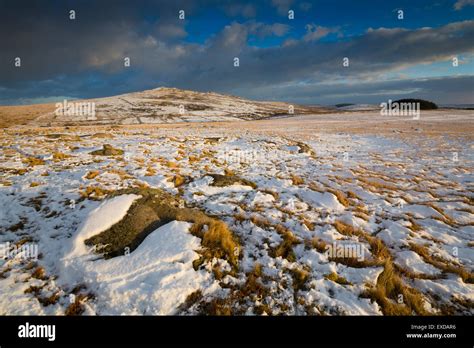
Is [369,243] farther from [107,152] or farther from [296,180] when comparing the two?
[107,152]

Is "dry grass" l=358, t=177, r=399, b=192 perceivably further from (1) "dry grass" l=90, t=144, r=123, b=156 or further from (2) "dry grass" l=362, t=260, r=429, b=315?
(1) "dry grass" l=90, t=144, r=123, b=156

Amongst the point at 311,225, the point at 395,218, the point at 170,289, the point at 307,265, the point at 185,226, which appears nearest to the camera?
the point at 170,289

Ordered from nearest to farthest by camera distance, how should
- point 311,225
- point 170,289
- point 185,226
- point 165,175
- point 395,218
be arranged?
point 170,289 → point 185,226 → point 311,225 → point 395,218 → point 165,175

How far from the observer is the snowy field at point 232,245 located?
4.39 meters

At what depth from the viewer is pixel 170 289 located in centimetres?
449

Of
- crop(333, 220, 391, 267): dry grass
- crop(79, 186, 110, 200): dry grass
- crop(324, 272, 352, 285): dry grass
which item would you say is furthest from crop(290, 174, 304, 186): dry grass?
crop(79, 186, 110, 200): dry grass

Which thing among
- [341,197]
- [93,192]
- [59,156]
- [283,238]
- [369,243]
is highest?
[59,156]

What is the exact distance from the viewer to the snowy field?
14.4 feet

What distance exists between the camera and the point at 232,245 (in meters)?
5.79

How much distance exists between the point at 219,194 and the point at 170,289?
205 inches

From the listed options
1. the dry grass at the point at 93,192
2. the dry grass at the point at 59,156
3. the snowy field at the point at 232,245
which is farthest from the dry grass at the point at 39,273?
the dry grass at the point at 59,156

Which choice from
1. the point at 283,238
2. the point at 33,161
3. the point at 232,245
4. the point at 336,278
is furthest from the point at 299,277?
the point at 33,161
